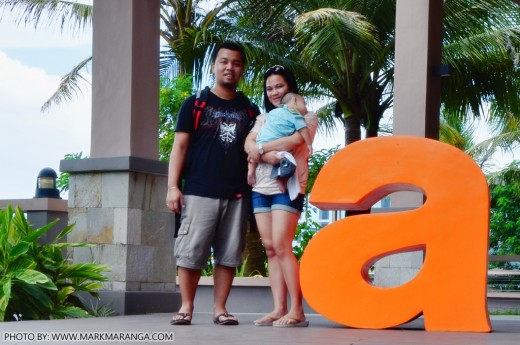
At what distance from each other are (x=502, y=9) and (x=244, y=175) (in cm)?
1031

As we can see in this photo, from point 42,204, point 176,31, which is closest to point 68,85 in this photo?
point 176,31

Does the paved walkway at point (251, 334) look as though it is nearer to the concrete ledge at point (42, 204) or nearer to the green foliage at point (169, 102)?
the concrete ledge at point (42, 204)

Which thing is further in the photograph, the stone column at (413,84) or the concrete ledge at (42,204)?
the concrete ledge at (42,204)

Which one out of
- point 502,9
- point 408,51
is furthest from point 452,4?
point 408,51

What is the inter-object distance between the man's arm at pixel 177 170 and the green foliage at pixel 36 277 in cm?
139

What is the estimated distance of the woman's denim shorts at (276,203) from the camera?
6.51 m

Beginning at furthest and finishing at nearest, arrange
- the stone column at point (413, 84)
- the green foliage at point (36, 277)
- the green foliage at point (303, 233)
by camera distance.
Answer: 1. the green foliage at point (303, 233)
2. the stone column at point (413, 84)
3. the green foliage at point (36, 277)

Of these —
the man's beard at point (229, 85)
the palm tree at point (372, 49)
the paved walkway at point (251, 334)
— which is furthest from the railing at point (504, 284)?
the man's beard at point (229, 85)

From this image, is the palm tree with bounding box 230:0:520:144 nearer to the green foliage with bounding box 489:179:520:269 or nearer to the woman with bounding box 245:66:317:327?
the woman with bounding box 245:66:317:327

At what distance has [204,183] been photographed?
659 centimetres

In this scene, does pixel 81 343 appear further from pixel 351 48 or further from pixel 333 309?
pixel 351 48

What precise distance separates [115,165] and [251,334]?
3.10 metres

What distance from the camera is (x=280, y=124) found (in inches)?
259

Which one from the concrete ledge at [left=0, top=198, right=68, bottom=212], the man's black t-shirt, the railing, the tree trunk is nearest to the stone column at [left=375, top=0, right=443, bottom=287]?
the man's black t-shirt
